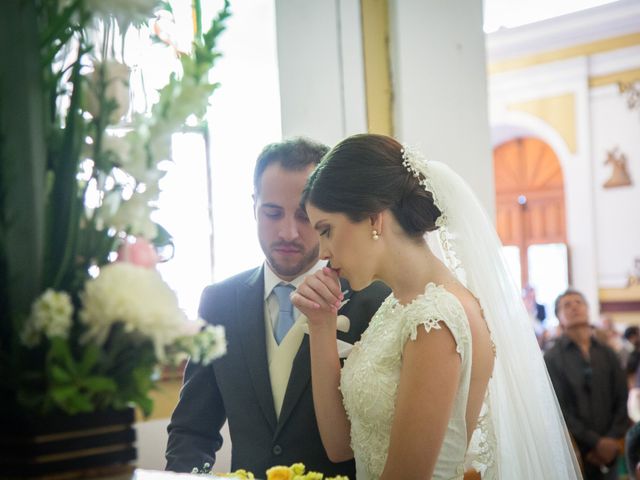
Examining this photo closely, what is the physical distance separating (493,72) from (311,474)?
11.8m

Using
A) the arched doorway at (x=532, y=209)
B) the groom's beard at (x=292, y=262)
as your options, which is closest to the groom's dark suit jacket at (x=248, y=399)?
the groom's beard at (x=292, y=262)

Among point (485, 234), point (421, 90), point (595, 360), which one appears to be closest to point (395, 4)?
point (421, 90)

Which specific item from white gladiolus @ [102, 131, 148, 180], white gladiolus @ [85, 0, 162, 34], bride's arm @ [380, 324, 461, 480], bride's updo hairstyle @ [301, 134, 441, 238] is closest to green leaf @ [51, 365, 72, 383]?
white gladiolus @ [102, 131, 148, 180]

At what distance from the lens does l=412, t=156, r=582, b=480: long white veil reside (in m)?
2.38

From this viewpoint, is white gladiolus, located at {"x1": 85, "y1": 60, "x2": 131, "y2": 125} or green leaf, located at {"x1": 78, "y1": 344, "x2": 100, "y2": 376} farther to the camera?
white gladiolus, located at {"x1": 85, "y1": 60, "x2": 131, "y2": 125}

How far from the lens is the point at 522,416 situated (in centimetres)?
245

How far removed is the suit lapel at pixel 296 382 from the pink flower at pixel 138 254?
1.09 m

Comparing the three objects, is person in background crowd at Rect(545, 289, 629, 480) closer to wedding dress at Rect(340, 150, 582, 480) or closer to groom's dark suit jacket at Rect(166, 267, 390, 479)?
wedding dress at Rect(340, 150, 582, 480)

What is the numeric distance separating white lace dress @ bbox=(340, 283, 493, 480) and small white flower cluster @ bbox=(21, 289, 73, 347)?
104cm

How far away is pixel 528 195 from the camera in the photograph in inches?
527

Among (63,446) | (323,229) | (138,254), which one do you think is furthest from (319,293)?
(63,446)

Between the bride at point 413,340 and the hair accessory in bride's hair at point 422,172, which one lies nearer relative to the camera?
the bride at point 413,340

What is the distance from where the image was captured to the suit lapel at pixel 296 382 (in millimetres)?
2367

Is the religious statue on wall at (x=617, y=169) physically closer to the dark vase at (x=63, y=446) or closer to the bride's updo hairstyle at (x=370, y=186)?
the bride's updo hairstyle at (x=370, y=186)
